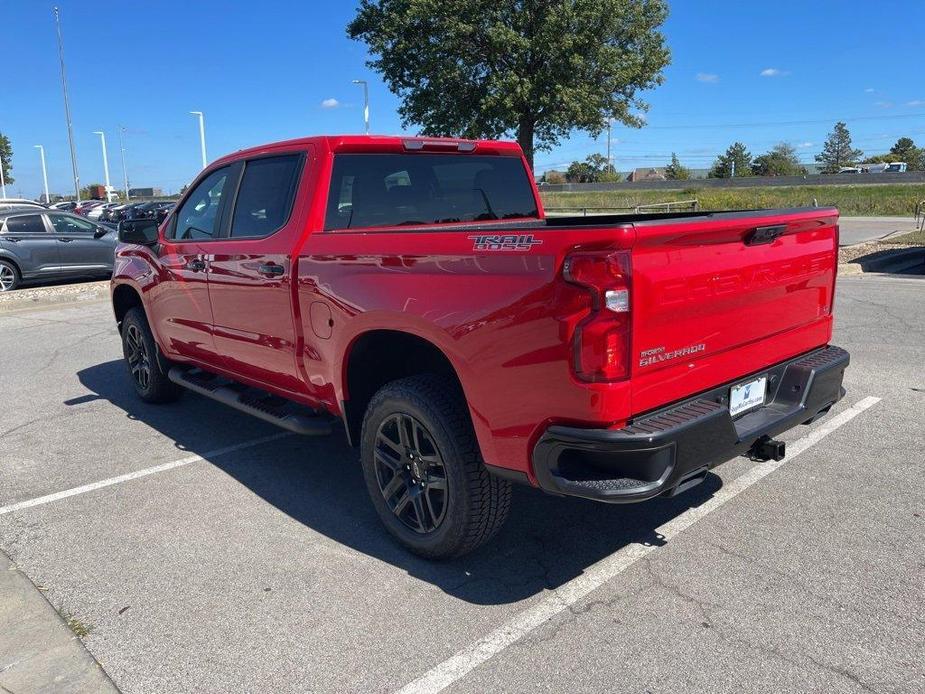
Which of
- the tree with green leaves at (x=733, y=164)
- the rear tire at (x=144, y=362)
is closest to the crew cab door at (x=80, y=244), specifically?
the rear tire at (x=144, y=362)

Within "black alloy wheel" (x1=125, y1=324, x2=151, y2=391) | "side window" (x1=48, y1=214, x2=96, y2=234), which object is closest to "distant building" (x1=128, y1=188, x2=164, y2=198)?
"side window" (x1=48, y1=214, x2=96, y2=234)

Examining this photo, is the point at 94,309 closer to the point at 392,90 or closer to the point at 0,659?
the point at 0,659

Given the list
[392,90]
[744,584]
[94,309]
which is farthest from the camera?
[392,90]

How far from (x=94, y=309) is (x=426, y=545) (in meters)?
10.5

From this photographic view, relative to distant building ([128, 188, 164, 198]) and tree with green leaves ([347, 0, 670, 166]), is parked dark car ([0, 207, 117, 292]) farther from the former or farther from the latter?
distant building ([128, 188, 164, 198])

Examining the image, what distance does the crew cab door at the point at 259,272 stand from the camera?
13.4 ft

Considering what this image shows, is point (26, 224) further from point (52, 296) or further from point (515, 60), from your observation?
point (515, 60)

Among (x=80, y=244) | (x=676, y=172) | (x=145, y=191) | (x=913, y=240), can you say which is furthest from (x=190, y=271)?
(x=145, y=191)

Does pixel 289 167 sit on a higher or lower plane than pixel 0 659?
higher

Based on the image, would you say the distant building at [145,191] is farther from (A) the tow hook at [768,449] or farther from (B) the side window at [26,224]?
(A) the tow hook at [768,449]

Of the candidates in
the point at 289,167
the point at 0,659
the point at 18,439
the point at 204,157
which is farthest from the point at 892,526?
the point at 204,157

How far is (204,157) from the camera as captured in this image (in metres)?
40.9

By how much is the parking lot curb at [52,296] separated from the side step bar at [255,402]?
829cm

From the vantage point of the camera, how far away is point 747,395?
10.7 feet
